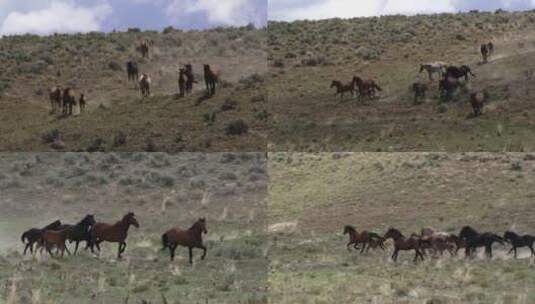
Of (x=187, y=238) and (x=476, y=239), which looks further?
(x=476, y=239)

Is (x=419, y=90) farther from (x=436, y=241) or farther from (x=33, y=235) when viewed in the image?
(x=33, y=235)

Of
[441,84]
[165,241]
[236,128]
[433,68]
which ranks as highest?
[433,68]

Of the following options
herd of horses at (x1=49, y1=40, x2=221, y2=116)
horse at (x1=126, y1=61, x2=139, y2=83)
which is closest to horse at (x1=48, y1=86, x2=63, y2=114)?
herd of horses at (x1=49, y1=40, x2=221, y2=116)

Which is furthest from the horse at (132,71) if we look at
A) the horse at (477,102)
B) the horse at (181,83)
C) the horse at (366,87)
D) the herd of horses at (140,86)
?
the horse at (477,102)

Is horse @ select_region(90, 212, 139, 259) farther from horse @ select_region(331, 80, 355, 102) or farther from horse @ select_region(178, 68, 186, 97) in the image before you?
horse @ select_region(331, 80, 355, 102)

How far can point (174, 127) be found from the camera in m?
3.87

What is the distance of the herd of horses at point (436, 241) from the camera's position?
5.20 m

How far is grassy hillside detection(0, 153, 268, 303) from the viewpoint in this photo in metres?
4.39

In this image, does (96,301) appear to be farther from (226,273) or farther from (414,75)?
(414,75)

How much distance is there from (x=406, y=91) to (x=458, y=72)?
0.35 meters

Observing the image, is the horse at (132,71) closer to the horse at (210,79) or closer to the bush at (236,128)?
the horse at (210,79)

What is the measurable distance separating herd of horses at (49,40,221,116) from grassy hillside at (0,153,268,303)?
292 mm

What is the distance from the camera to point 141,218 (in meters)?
4.85

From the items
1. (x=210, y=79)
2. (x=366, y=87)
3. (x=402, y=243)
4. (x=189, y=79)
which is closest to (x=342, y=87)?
(x=366, y=87)
